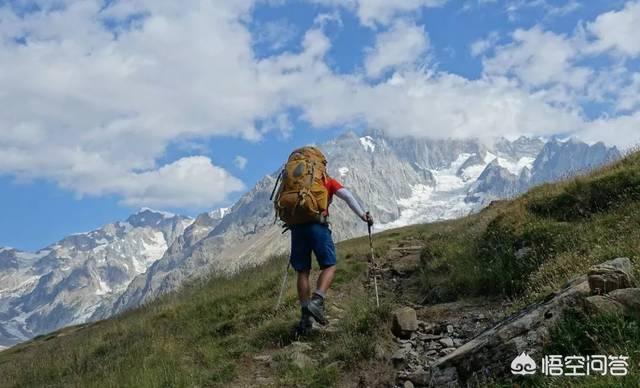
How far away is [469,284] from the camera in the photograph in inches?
363

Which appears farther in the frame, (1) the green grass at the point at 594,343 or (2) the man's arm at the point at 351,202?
(2) the man's arm at the point at 351,202

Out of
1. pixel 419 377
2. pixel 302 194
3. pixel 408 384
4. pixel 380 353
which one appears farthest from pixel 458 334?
pixel 302 194

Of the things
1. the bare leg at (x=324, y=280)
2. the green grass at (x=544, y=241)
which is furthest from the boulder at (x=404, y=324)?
the green grass at (x=544, y=241)

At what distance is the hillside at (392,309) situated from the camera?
22.4 feet

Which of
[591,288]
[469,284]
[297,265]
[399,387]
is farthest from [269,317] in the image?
[591,288]

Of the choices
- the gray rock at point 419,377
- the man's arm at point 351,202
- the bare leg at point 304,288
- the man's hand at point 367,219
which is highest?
the man's arm at point 351,202

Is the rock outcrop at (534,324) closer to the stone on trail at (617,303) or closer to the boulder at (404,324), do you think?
the stone on trail at (617,303)

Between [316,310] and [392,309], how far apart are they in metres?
1.13

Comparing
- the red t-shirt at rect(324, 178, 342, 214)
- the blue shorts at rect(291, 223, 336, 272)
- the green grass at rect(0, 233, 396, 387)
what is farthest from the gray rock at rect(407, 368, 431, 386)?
the red t-shirt at rect(324, 178, 342, 214)

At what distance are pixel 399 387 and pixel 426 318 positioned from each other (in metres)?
2.26

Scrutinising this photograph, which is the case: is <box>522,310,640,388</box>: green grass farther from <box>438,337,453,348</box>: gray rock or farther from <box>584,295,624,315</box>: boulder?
<box>438,337,453,348</box>: gray rock

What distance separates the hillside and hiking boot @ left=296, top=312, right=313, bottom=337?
0.17 meters

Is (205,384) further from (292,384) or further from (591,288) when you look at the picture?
(591,288)

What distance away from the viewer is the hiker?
8711mm
